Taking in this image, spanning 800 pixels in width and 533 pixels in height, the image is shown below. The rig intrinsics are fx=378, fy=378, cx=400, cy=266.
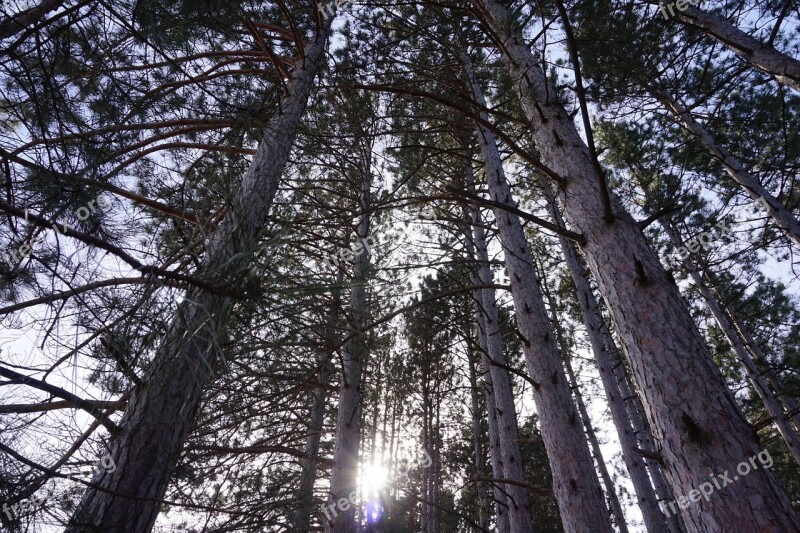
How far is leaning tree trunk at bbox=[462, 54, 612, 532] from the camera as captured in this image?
2.91m

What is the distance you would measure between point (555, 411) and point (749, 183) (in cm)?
563

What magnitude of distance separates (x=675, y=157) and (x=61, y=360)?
32.6 ft

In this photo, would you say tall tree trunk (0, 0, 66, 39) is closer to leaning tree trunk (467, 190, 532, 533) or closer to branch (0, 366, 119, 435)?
branch (0, 366, 119, 435)

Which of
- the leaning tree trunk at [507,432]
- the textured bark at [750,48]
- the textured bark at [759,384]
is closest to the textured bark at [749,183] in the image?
the textured bark at [750,48]

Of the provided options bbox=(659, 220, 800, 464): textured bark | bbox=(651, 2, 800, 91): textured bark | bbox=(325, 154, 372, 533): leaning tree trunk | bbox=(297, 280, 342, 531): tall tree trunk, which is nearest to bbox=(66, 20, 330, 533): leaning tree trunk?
bbox=(297, 280, 342, 531): tall tree trunk

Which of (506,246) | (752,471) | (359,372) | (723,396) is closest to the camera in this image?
(752,471)

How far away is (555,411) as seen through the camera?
3.36 metres

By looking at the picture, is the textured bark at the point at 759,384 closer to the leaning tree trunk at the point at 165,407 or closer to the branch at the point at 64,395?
the leaning tree trunk at the point at 165,407

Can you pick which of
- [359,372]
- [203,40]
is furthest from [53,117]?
[359,372]

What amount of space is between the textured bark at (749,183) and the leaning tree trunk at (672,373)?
448cm

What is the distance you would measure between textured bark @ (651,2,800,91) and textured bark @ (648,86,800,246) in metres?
0.88

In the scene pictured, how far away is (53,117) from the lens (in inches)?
116

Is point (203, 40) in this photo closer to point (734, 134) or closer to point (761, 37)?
point (761, 37)

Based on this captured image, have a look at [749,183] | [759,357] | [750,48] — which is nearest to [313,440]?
[749,183]
